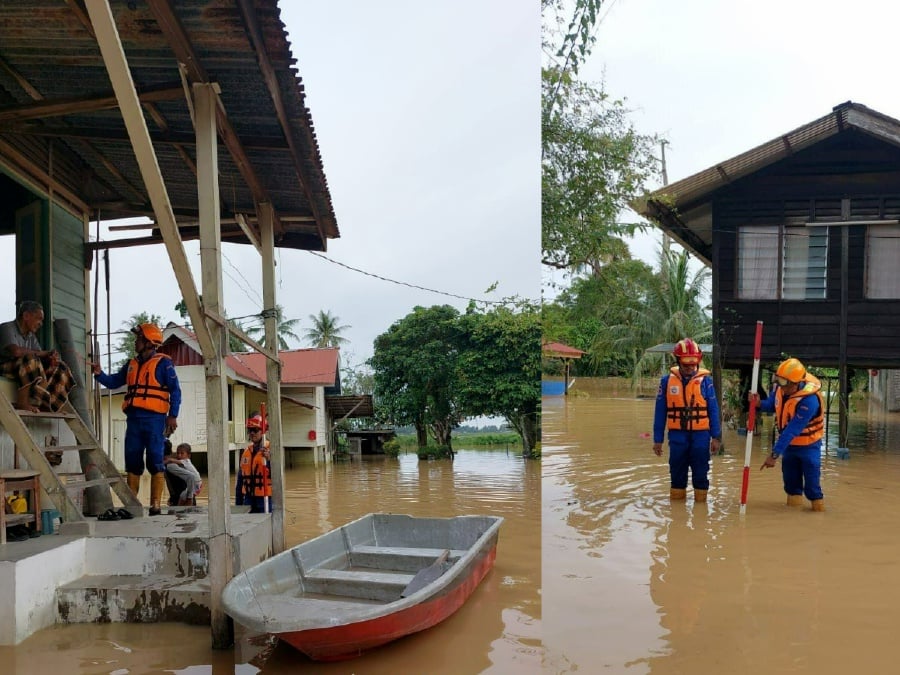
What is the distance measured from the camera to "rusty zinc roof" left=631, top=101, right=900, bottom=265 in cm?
987

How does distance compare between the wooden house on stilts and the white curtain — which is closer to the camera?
the wooden house on stilts

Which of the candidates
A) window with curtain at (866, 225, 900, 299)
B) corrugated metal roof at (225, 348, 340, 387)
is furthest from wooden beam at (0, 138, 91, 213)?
corrugated metal roof at (225, 348, 340, 387)

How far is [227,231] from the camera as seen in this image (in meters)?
7.17

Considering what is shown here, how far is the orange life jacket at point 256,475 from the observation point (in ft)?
22.1

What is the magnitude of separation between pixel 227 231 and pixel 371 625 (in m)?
4.81

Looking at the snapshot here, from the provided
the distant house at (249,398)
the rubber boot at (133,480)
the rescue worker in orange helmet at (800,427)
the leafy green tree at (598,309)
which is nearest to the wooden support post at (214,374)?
the rubber boot at (133,480)

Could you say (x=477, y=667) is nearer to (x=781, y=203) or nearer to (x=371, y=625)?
(x=371, y=625)

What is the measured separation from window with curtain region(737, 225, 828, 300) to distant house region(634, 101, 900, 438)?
0.01 metres

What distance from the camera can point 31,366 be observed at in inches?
198

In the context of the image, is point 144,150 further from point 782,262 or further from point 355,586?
point 782,262

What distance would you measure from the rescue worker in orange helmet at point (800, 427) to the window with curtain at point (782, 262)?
15.8ft

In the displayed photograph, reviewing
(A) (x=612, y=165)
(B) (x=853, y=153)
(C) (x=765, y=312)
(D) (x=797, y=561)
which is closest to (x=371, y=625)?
(D) (x=797, y=561)

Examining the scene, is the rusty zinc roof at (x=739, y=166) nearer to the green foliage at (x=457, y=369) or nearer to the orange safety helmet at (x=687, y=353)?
the orange safety helmet at (x=687, y=353)

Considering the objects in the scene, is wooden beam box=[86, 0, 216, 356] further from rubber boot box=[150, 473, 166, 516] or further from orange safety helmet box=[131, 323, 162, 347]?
rubber boot box=[150, 473, 166, 516]
